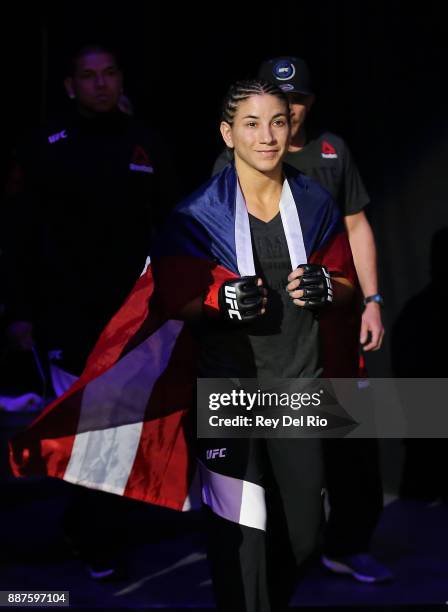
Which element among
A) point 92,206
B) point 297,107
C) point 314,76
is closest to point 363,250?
point 297,107

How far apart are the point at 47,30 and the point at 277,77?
202 centimetres

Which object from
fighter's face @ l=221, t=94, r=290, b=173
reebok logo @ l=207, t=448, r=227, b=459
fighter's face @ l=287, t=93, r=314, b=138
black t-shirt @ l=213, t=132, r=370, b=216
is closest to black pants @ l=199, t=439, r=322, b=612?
reebok logo @ l=207, t=448, r=227, b=459

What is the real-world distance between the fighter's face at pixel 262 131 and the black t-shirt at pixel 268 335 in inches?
7.9

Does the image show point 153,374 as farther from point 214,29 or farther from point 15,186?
point 214,29

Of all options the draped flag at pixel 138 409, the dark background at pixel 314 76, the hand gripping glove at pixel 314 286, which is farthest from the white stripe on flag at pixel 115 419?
the dark background at pixel 314 76

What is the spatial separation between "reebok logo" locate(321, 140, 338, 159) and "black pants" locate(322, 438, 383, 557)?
3.69 feet

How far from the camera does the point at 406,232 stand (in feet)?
18.8

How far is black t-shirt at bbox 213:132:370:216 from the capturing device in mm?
4336

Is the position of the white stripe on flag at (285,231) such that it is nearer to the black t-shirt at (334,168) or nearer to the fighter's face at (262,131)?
the fighter's face at (262,131)

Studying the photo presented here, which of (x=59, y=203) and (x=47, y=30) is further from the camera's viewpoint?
(x=47, y=30)

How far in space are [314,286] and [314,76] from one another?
3064 millimetres

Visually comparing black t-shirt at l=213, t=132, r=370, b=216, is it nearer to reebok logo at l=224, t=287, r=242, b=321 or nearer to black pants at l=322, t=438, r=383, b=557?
black pants at l=322, t=438, r=383, b=557

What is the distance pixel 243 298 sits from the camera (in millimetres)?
2977

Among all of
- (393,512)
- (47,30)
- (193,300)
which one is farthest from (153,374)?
(47,30)
